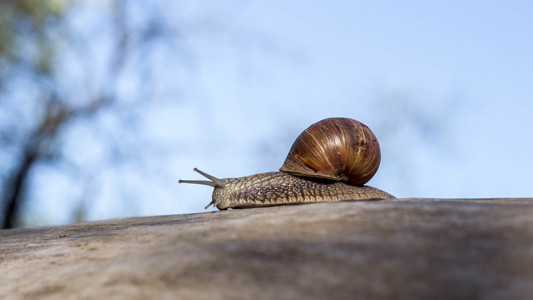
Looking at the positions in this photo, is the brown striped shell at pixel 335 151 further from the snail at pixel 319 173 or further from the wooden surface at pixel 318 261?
the wooden surface at pixel 318 261

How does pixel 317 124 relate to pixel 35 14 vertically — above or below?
below

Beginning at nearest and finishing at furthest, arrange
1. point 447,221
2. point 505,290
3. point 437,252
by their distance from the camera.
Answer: point 505,290, point 437,252, point 447,221

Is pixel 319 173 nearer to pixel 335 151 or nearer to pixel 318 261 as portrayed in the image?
pixel 335 151

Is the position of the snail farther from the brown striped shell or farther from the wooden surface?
the wooden surface

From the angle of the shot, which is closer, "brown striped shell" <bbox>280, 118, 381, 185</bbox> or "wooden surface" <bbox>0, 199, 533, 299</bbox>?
"wooden surface" <bbox>0, 199, 533, 299</bbox>

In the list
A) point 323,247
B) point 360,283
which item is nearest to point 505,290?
point 360,283

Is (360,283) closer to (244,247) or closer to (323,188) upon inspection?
(244,247)

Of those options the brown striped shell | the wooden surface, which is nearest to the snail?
the brown striped shell
